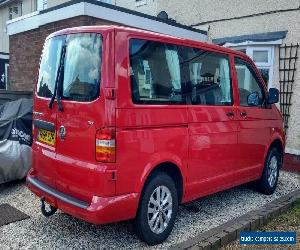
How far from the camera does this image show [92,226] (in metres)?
4.32

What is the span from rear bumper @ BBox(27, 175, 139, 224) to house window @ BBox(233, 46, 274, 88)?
585 centimetres

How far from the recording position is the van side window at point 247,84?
203 inches

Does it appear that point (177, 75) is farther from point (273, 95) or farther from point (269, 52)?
point (269, 52)

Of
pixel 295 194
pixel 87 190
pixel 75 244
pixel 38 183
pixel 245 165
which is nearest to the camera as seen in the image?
pixel 87 190

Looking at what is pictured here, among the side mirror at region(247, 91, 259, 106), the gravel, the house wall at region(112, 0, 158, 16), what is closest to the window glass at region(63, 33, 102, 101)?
the gravel

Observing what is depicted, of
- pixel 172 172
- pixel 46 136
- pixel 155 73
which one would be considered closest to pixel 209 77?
pixel 155 73

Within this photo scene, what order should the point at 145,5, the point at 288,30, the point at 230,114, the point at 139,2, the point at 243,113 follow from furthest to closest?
the point at 139,2, the point at 145,5, the point at 288,30, the point at 243,113, the point at 230,114

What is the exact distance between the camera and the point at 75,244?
12.7ft

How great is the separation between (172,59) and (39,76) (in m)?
1.57

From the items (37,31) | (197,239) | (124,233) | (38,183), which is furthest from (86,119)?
(37,31)

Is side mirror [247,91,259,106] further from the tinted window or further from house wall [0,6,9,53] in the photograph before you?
house wall [0,6,9,53]

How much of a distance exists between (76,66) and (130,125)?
2.71 feet

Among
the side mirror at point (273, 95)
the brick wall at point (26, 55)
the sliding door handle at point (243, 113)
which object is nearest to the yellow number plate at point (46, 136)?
the sliding door handle at point (243, 113)

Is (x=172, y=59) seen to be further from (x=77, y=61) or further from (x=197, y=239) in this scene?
(x=197, y=239)
